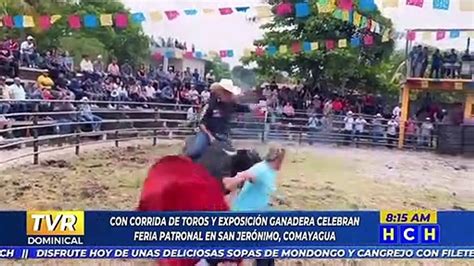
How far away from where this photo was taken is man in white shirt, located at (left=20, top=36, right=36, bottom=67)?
8.88 ft

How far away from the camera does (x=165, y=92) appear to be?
2.94 m

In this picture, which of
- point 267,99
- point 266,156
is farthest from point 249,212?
point 267,99

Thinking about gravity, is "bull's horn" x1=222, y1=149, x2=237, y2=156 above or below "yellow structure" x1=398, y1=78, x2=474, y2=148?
below

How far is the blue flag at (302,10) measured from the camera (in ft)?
9.23

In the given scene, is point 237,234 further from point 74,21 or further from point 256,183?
point 74,21

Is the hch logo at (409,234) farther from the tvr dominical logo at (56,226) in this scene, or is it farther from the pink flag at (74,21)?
the pink flag at (74,21)

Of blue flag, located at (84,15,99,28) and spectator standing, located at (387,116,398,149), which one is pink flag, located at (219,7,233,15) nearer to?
blue flag, located at (84,15,99,28)

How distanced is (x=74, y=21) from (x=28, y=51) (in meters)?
0.24

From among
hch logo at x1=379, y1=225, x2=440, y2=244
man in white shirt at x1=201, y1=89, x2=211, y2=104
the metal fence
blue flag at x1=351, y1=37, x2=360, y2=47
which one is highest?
blue flag at x1=351, y1=37, x2=360, y2=47

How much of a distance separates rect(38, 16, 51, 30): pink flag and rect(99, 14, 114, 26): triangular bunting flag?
228 millimetres

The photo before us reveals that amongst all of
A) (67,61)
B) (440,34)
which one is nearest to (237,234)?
(67,61)

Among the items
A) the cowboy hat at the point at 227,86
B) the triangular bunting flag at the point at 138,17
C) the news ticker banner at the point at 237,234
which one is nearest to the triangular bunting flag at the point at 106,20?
the triangular bunting flag at the point at 138,17

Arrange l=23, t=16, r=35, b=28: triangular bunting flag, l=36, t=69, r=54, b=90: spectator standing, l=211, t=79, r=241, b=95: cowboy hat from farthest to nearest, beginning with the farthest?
l=211, t=79, r=241, b=95: cowboy hat → l=36, t=69, r=54, b=90: spectator standing → l=23, t=16, r=35, b=28: triangular bunting flag

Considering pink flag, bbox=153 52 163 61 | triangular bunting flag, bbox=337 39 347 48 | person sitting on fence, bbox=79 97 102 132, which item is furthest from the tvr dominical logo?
triangular bunting flag, bbox=337 39 347 48
